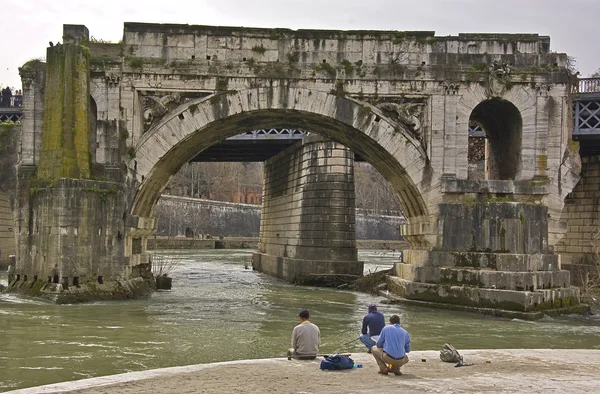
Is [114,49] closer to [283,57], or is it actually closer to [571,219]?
[283,57]

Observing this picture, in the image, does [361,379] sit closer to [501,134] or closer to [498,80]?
[498,80]

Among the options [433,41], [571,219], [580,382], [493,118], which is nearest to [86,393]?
[580,382]

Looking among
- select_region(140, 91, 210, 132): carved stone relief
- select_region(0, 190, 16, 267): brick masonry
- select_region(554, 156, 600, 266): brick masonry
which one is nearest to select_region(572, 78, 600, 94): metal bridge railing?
select_region(554, 156, 600, 266): brick masonry

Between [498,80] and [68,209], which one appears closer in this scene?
[68,209]

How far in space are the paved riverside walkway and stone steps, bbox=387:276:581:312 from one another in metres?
6.40

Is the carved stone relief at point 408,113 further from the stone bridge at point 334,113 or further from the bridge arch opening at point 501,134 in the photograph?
the bridge arch opening at point 501,134

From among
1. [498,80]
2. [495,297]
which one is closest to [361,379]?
[495,297]

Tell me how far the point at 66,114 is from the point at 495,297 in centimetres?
1086

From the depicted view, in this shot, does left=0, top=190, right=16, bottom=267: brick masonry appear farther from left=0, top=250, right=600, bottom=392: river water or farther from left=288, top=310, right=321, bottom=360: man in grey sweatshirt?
left=288, top=310, right=321, bottom=360: man in grey sweatshirt

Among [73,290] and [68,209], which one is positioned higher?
Result: [68,209]

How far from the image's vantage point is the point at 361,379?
874cm

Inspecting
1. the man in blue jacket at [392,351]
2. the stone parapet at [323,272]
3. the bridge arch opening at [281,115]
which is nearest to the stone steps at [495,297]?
the bridge arch opening at [281,115]

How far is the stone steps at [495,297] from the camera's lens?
55.1 ft

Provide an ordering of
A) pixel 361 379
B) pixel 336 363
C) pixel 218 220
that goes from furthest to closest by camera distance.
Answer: pixel 218 220 < pixel 336 363 < pixel 361 379
